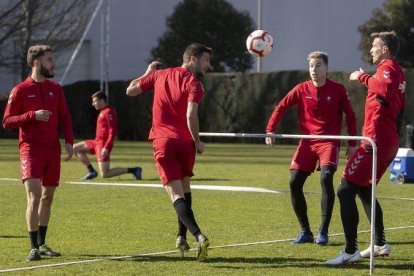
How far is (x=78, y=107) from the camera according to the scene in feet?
163

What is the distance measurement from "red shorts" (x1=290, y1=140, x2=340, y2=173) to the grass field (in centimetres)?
85

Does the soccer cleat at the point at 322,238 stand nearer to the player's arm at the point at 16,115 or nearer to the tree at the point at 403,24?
the player's arm at the point at 16,115

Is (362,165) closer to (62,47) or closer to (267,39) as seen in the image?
(267,39)

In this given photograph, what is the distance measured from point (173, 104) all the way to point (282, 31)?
5103 centimetres

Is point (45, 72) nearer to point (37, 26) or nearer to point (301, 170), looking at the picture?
point (301, 170)

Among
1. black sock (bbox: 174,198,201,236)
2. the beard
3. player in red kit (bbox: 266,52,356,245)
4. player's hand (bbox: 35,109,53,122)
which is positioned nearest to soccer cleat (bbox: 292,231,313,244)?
player in red kit (bbox: 266,52,356,245)

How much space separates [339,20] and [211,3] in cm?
1142

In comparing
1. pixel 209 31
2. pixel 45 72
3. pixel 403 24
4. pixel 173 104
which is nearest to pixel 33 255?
pixel 45 72

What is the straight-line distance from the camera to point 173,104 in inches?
429

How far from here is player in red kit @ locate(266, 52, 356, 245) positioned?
12.3m

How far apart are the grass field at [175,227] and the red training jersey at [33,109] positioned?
1190 millimetres

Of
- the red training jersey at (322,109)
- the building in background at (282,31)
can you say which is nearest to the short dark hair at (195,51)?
the red training jersey at (322,109)

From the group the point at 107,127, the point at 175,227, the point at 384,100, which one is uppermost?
the point at 384,100

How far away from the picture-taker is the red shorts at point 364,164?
1024 centimetres
